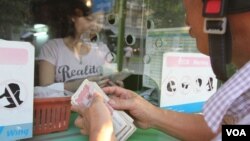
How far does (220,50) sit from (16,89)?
2.33 feet

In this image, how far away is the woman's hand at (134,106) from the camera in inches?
51.4

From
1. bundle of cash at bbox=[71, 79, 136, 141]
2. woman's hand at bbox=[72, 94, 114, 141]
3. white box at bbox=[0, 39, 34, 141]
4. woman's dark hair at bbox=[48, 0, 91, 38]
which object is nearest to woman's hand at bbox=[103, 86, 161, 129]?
bundle of cash at bbox=[71, 79, 136, 141]

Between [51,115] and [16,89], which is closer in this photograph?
[16,89]

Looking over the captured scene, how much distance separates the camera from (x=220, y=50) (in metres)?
0.79

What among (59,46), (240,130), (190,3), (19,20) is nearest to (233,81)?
(240,130)

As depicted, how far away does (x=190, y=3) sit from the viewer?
905 millimetres

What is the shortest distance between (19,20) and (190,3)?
78 cm

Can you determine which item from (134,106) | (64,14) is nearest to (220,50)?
(134,106)

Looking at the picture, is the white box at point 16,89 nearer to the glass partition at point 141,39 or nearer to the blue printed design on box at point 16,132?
the blue printed design on box at point 16,132

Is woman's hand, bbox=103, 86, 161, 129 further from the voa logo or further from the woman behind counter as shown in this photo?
the voa logo

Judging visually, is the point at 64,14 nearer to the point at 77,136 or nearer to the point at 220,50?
the point at 77,136

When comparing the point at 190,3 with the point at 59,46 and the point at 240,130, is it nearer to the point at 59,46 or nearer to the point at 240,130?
the point at 240,130

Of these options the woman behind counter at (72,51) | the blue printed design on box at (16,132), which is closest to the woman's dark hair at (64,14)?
the woman behind counter at (72,51)

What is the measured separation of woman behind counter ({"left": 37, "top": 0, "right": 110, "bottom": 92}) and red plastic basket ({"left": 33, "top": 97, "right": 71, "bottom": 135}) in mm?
191
